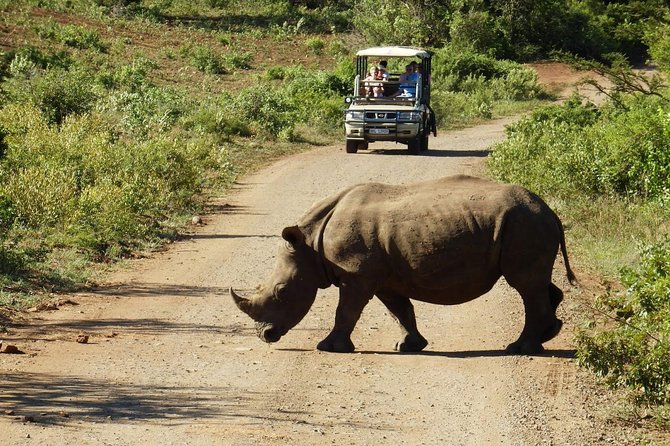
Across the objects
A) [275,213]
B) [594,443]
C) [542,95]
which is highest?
[594,443]

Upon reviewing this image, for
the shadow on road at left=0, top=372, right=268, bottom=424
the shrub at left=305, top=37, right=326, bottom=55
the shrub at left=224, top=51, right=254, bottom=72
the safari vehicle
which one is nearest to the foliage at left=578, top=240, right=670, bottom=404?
the shadow on road at left=0, top=372, right=268, bottom=424

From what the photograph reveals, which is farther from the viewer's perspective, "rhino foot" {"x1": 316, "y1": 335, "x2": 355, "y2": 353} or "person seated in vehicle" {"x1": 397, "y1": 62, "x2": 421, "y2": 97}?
"person seated in vehicle" {"x1": 397, "y1": 62, "x2": 421, "y2": 97}

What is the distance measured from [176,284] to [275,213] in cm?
571

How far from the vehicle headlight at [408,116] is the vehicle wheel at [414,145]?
633 mm

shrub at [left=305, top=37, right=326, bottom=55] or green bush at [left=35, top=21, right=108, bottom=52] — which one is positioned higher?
green bush at [left=35, top=21, right=108, bottom=52]

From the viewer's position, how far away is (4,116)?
23.3 meters

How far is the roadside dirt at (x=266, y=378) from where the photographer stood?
27.9 ft

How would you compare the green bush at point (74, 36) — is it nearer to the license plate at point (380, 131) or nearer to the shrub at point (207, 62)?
the shrub at point (207, 62)

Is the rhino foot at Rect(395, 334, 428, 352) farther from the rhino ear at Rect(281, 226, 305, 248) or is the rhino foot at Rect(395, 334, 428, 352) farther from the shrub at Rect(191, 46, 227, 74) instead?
the shrub at Rect(191, 46, 227, 74)

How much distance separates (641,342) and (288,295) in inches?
125

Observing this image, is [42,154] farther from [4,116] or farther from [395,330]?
[395,330]

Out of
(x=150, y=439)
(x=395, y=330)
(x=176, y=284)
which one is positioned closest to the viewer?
(x=150, y=439)

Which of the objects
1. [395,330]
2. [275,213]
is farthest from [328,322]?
[275,213]

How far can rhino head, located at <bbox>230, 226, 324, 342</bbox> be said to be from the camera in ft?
37.0
